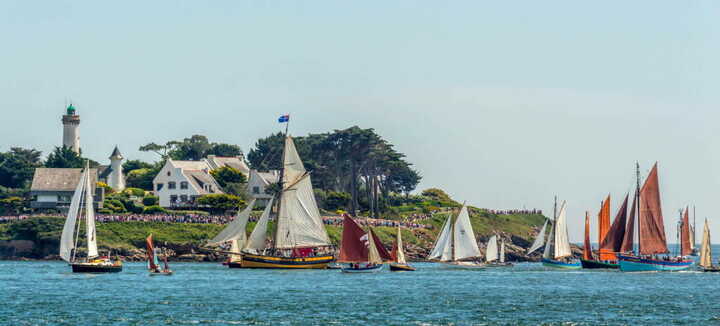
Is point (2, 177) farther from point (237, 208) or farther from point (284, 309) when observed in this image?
point (284, 309)

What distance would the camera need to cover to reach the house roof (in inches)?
5955

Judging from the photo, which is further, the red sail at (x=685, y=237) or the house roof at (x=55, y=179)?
the house roof at (x=55, y=179)

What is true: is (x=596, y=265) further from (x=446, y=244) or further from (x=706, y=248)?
(x=446, y=244)

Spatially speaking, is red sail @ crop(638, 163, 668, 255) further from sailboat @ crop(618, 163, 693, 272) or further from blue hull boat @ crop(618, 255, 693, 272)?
blue hull boat @ crop(618, 255, 693, 272)

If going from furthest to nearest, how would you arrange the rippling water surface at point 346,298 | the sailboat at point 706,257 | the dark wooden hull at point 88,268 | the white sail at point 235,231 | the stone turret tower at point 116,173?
the stone turret tower at point 116,173, the sailboat at point 706,257, the white sail at point 235,231, the dark wooden hull at point 88,268, the rippling water surface at point 346,298

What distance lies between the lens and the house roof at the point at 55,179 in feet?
496

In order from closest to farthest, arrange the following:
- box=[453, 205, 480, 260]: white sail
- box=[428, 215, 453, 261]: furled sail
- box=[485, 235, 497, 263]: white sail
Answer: box=[428, 215, 453, 261]: furled sail → box=[453, 205, 480, 260]: white sail → box=[485, 235, 497, 263]: white sail

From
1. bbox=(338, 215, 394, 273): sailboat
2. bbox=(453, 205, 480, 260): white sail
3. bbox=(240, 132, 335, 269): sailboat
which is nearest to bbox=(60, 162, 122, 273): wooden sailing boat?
bbox=(240, 132, 335, 269): sailboat

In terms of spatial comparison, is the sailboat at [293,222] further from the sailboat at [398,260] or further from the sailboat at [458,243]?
the sailboat at [458,243]

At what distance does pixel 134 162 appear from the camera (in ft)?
644

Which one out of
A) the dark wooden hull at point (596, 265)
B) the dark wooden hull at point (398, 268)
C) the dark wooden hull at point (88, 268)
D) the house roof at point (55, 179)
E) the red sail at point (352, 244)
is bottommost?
the dark wooden hull at point (88, 268)

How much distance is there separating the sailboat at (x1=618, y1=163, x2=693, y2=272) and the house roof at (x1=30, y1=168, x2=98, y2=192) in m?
65.6

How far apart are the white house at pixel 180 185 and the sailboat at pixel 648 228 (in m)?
62.7

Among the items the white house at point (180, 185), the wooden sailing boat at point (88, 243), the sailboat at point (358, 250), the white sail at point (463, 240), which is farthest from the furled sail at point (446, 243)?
the white house at point (180, 185)
